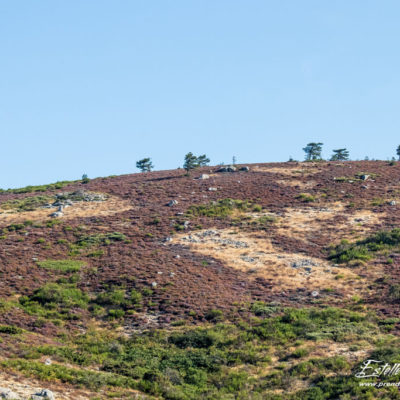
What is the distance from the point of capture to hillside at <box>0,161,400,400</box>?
24484 mm

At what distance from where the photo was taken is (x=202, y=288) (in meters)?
39.2

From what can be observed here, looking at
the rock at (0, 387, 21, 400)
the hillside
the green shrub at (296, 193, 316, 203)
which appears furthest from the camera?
the green shrub at (296, 193, 316, 203)

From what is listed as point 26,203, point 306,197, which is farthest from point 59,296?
point 306,197

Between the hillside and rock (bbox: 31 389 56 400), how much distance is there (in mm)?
631

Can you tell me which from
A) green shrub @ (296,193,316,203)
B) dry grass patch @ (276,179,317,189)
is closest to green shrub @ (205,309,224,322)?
green shrub @ (296,193,316,203)

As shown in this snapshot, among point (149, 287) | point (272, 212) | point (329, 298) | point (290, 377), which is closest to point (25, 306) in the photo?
point (149, 287)

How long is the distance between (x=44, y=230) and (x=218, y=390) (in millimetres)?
34459

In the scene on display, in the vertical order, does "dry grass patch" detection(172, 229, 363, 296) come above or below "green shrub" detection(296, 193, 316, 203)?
below

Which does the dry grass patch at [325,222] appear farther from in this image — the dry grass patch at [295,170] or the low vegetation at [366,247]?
the dry grass patch at [295,170]

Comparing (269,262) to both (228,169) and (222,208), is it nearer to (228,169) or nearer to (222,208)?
(222,208)

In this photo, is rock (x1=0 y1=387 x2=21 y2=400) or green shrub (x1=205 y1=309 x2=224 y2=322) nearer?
rock (x1=0 y1=387 x2=21 y2=400)

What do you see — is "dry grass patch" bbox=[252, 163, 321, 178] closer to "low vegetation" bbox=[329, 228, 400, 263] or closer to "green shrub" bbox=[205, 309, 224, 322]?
"low vegetation" bbox=[329, 228, 400, 263]

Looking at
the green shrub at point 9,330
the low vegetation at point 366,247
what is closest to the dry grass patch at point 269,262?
the low vegetation at point 366,247

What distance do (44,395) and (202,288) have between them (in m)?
21.6
